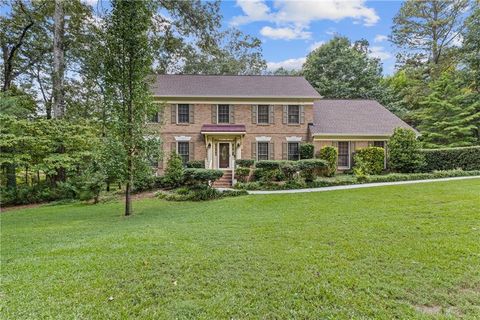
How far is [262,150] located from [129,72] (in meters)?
10.6

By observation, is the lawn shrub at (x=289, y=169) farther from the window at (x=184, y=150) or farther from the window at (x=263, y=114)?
the window at (x=184, y=150)

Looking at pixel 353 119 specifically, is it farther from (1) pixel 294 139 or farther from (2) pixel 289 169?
(2) pixel 289 169

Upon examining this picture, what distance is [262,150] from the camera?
17859 mm

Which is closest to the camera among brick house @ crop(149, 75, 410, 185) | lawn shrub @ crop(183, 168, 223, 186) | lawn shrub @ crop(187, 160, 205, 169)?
lawn shrub @ crop(183, 168, 223, 186)

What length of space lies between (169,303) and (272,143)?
15399mm

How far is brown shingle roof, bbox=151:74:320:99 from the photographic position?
17656 mm

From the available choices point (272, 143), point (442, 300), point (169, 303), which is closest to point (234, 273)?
point (169, 303)

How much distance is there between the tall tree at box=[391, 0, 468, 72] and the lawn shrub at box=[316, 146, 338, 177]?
18.9 m

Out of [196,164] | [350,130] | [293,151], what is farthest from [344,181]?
[196,164]

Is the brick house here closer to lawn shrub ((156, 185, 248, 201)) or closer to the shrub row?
the shrub row

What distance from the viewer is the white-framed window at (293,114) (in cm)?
1803

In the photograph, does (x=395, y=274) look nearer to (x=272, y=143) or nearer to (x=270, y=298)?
(x=270, y=298)

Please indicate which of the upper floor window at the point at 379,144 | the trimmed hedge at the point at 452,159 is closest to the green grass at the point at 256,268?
the trimmed hedge at the point at 452,159

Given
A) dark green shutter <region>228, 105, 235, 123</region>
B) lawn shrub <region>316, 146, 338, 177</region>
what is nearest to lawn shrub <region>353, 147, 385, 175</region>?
lawn shrub <region>316, 146, 338, 177</region>
